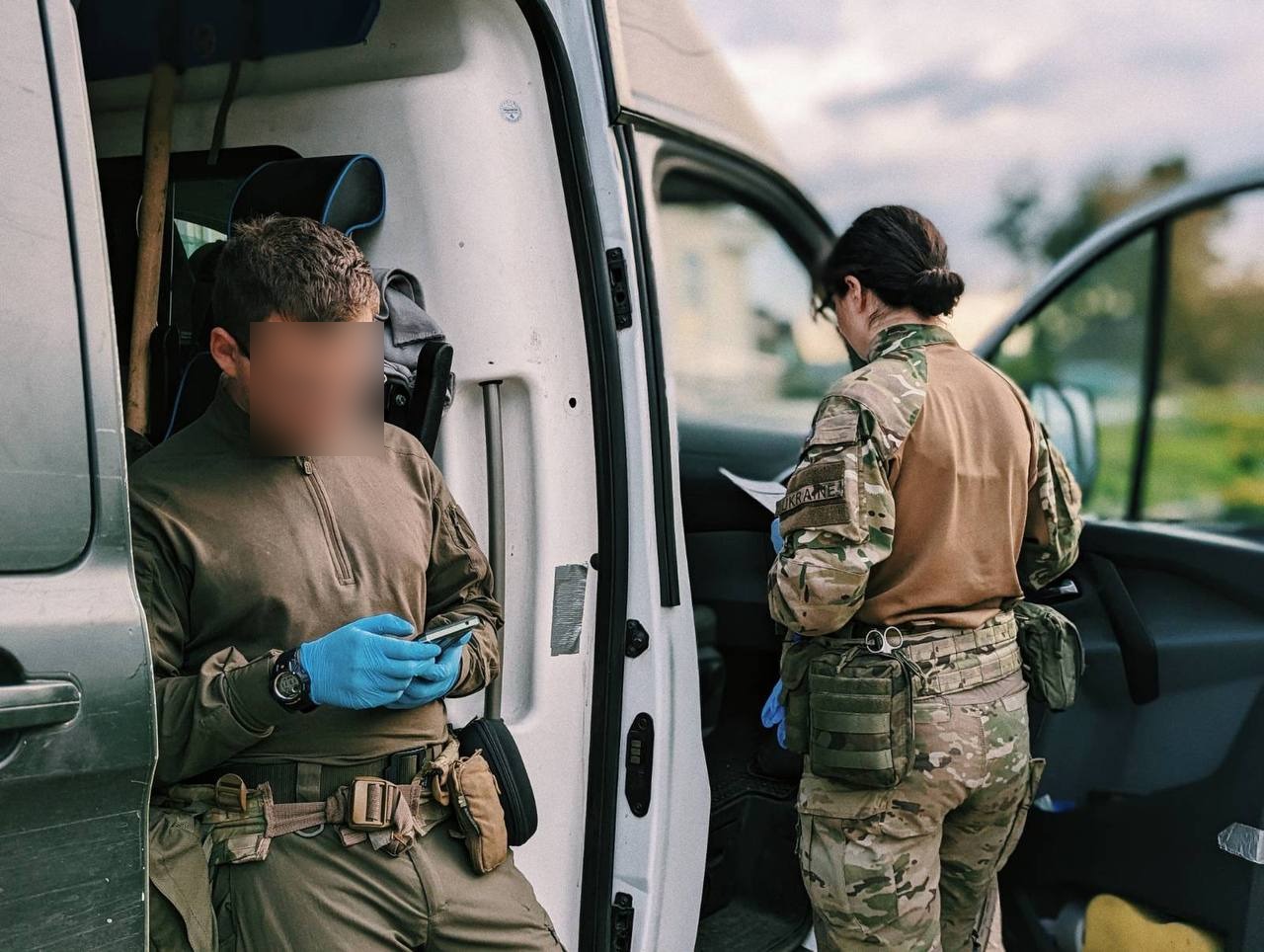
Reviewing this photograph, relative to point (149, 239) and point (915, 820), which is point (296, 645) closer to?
point (149, 239)

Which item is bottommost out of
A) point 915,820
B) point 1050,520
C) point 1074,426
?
point 915,820

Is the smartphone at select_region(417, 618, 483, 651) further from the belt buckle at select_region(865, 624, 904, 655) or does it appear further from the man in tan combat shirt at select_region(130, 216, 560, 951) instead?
the belt buckle at select_region(865, 624, 904, 655)

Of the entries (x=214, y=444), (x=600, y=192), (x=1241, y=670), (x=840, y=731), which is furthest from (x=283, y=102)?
(x=1241, y=670)

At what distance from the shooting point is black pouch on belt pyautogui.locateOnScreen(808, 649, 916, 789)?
6.83 feet

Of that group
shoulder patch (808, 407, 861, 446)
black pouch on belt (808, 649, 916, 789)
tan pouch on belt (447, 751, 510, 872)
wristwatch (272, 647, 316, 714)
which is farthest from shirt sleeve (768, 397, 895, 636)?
wristwatch (272, 647, 316, 714)

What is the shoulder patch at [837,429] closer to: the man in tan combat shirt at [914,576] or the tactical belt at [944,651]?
the man in tan combat shirt at [914,576]

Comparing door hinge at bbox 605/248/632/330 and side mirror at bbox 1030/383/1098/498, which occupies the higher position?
door hinge at bbox 605/248/632/330

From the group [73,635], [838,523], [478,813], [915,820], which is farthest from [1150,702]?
[73,635]

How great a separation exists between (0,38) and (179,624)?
2.29 feet

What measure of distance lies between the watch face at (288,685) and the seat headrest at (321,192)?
0.92 m

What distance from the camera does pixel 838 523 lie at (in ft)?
6.69

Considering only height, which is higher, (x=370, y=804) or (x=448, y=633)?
(x=448, y=633)

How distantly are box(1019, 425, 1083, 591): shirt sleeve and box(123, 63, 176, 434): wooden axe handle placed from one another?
1682 millimetres

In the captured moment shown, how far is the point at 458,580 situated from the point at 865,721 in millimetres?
772
